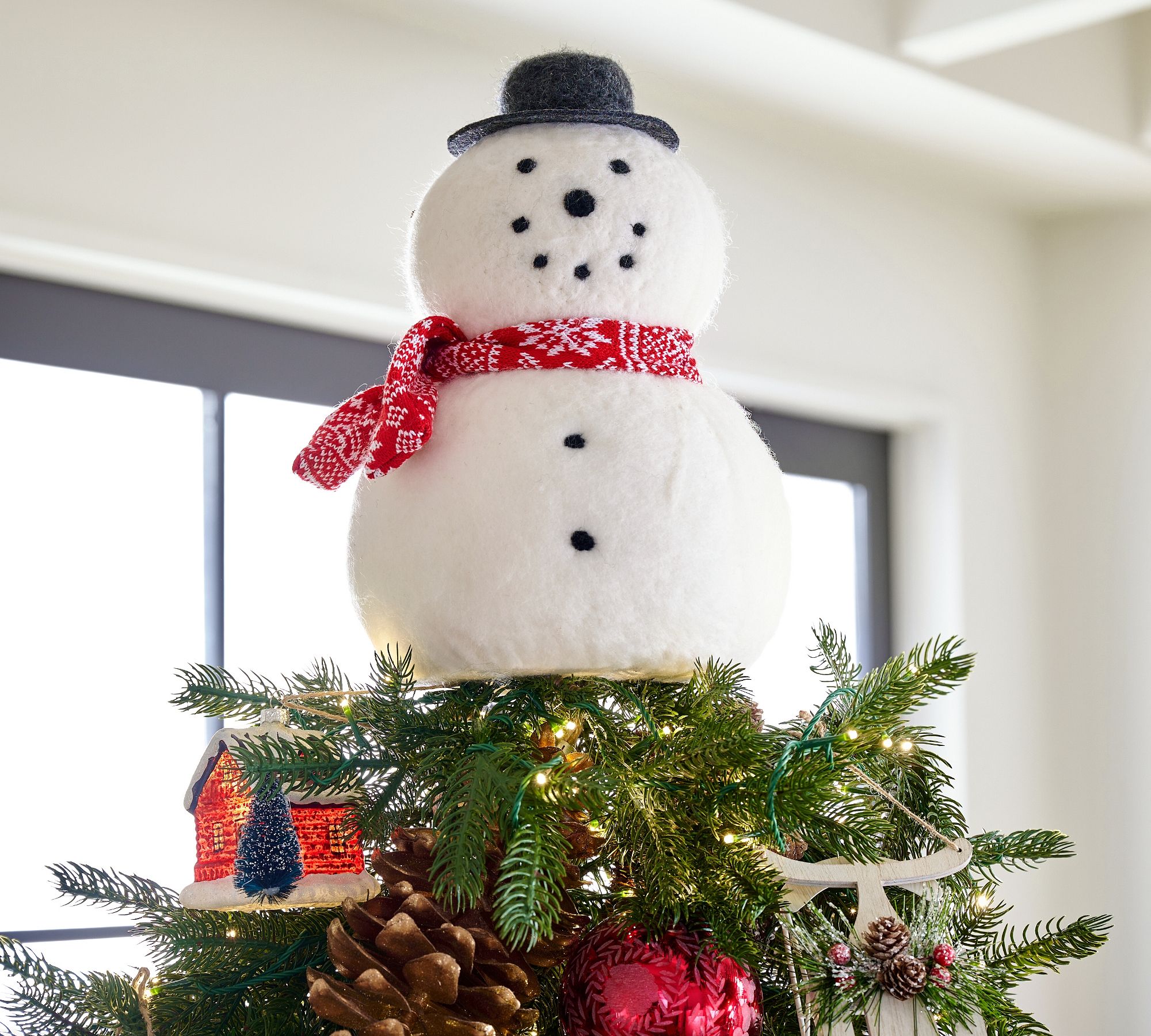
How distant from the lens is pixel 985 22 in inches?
56.3

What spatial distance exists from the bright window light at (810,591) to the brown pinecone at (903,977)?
1335mm

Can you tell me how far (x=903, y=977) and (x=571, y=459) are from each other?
0.81ft

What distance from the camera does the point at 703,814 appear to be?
52cm

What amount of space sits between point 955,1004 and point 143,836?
3.58 ft

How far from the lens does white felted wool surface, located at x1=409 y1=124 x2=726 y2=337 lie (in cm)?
57

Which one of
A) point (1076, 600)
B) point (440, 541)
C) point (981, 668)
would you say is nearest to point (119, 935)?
point (440, 541)

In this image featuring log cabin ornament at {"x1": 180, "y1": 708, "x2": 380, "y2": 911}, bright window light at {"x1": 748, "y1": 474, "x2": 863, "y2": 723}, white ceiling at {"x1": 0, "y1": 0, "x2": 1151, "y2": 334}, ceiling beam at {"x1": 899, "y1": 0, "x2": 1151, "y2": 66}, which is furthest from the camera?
bright window light at {"x1": 748, "y1": 474, "x2": 863, "y2": 723}

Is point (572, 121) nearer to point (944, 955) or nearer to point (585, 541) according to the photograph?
point (585, 541)

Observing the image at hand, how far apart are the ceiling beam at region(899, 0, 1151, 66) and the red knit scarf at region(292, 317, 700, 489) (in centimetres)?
104

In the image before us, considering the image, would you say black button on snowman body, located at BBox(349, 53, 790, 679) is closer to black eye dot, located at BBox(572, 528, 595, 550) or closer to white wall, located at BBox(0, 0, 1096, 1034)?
black eye dot, located at BBox(572, 528, 595, 550)

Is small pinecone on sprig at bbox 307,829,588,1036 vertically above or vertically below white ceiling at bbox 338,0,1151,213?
below

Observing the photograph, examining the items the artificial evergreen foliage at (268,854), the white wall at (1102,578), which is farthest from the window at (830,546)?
the artificial evergreen foliage at (268,854)

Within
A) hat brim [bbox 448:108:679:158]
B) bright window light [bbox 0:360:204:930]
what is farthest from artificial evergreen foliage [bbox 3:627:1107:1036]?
bright window light [bbox 0:360:204:930]

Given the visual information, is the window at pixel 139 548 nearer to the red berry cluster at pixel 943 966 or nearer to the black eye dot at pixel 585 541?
the black eye dot at pixel 585 541
